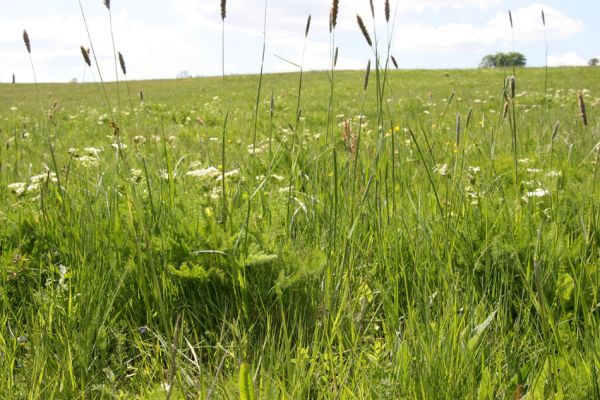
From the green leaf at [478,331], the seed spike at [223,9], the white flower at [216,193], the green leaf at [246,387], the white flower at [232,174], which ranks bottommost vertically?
the green leaf at [478,331]

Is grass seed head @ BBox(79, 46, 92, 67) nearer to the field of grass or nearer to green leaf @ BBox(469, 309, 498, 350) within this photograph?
the field of grass

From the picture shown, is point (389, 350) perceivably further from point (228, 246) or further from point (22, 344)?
point (22, 344)

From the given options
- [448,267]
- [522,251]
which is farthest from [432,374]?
[522,251]

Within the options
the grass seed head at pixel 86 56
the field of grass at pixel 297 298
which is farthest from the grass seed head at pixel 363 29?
the grass seed head at pixel 86 56

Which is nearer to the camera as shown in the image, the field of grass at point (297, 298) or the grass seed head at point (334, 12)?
the field of grass at point (297, 298)

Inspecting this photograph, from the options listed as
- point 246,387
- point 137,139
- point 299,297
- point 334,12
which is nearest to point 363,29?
point 334,12

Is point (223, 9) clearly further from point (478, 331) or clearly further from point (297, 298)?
point (478, 331)

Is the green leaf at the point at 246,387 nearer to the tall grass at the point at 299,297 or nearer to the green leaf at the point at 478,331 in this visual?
the tall grass at the point at 299,297

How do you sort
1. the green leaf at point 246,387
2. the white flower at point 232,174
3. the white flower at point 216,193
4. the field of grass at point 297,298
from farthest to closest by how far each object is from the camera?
the white flower at point 232,174 < the white flower at point 216,193 < the field of grass at point 297,298 < the green leaf at point 246,387

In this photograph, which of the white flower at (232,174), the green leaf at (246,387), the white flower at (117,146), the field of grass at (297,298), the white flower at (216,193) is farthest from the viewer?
the white flower at (232,174)

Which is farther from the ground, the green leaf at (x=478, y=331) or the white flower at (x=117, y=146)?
the white flower at (x=117, y=146)

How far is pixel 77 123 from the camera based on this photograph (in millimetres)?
10453

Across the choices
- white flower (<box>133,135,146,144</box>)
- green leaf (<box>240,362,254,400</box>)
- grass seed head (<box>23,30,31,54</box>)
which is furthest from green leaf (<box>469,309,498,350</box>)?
white flower (<box>133,135,146,144</box>)

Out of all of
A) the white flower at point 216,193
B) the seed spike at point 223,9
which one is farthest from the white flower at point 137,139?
the seed spike at point 223,9
